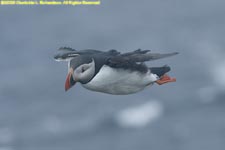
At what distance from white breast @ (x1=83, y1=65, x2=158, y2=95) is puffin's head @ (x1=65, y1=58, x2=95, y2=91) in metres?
0.18

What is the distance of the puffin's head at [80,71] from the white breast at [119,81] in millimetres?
178

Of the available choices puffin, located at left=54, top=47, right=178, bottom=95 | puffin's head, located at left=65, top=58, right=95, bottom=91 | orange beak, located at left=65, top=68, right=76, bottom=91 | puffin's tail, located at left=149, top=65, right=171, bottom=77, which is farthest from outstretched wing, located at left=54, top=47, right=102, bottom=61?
puffin's tail, located at left=149, top=65, right=171, bottom=77

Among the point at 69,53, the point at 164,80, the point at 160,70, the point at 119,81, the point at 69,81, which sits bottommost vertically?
the point at 69,81

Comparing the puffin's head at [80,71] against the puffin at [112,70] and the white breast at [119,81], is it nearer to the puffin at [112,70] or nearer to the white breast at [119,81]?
the puffin at [112,70]

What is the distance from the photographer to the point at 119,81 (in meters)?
13.6

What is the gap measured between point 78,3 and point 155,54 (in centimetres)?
410

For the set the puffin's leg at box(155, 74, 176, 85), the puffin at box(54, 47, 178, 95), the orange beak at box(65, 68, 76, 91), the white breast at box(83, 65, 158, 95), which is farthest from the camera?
the puffin's leg at box(155, 74, 176, 85)

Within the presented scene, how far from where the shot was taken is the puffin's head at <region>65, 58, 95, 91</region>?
12.9 meters

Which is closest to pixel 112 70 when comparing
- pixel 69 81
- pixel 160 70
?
pixel 69 81

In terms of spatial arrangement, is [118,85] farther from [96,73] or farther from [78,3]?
[78,3]

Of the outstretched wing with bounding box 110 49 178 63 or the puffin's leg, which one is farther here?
the puffin's leg

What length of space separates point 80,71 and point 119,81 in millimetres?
1087

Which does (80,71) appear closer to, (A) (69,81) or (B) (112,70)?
(A) (69,81)

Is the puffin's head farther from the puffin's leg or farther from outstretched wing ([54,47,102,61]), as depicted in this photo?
the puffin's leg
